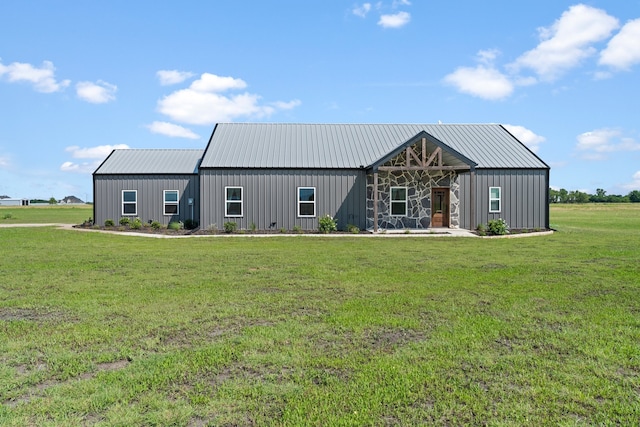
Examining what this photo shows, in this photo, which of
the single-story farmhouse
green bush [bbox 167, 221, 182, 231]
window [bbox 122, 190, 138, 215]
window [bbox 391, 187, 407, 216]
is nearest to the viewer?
the single-story farmhouse

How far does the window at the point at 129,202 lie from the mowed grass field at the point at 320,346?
1548cm

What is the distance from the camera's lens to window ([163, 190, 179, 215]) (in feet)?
81.5

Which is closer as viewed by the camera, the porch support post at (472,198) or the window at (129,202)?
the porch support post at (472,198)

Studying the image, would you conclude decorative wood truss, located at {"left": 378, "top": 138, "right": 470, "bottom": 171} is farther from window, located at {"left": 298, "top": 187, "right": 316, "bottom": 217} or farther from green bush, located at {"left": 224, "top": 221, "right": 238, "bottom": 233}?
green bush, located at {"left": 224, "top": 221, "right": 238, "bottom": 233}

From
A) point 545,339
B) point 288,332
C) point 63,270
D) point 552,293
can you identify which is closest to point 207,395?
point 288,332

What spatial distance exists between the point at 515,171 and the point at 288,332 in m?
19.9

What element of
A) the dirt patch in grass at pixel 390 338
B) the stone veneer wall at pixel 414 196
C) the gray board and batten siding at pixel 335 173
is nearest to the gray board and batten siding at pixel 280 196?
the gray board and batten siding at pixel 335 173

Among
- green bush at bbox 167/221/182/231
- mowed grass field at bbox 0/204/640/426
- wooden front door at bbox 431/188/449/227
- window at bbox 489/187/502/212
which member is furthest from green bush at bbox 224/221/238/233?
window at bbox 489/187/502/212

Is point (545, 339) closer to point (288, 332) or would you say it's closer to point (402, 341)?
point (402, 341)

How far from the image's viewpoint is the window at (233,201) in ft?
70.4

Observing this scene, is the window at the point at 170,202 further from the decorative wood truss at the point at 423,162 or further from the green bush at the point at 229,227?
the decorative wood truss at the point at 423,162

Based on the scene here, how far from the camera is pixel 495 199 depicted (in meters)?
22.3

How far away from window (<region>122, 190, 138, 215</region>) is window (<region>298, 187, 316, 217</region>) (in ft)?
31.7

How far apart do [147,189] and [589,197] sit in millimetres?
105467
